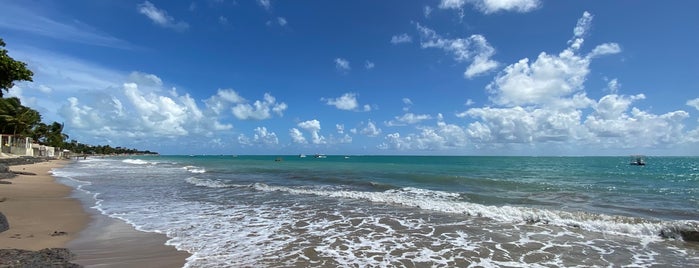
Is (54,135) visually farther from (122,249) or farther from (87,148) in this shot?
(122,249)

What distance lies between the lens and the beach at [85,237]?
7.98 m

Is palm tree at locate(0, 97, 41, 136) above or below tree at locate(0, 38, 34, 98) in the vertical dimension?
above

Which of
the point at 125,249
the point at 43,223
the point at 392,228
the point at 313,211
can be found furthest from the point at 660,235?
the point at 43,223

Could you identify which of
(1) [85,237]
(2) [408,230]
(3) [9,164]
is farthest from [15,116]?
(2) [408,230]

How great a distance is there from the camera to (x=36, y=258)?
700cm

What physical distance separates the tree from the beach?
4.92 meters

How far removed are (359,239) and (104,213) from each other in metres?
10.1

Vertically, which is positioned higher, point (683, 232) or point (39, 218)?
point (39, 218)

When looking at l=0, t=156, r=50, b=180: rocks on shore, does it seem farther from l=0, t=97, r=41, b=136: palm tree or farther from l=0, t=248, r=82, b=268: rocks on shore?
l=0, t=248, r=82, b=268: rocks on shore

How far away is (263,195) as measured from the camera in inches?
824

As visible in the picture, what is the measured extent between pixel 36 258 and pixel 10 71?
11.9 meters

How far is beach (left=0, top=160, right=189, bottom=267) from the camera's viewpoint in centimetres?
798

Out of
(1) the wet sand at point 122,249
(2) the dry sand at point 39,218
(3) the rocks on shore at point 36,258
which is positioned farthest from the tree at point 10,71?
(3) the rocks on shore at point 36,258

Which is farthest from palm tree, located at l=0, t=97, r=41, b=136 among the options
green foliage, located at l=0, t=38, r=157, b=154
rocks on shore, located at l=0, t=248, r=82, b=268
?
rocks on shore, located at l=0, t=248, r=82, b=268
